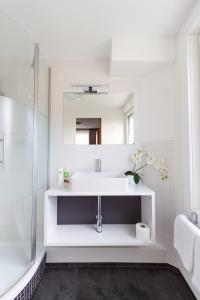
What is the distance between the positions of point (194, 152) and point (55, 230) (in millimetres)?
1475

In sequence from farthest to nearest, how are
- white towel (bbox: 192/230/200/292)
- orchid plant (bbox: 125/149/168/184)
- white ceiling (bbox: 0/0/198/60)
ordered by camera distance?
orchid plant (bbox: 125/149/168/184), white ceiling (bbox: 0/0/198/60), white towel (bbox: 192/230/200/292)

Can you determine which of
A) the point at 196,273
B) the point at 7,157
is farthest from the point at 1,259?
the point at 196,273

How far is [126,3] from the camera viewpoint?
1.38 metres

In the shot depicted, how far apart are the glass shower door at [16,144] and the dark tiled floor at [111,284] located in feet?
1.09

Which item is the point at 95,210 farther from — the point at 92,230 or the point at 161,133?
the point at 161,133

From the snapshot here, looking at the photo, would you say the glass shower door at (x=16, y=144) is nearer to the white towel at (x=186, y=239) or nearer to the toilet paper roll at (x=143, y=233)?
the toilet paper roll at (x=143, y=233)

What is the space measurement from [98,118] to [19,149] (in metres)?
0.92

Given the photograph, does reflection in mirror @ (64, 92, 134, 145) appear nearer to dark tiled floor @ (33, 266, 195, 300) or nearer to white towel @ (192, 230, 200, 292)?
white towel @ (192, 230, 200, 292)

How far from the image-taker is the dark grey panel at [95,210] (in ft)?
6.62

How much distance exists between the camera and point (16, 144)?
5.48 ft

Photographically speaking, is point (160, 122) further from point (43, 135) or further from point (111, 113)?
point (43, 135)

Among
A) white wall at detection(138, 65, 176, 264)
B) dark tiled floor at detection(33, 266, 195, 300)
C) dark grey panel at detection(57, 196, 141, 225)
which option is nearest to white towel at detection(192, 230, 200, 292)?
dark tiled floor at detection(33, 266, 195, 300)

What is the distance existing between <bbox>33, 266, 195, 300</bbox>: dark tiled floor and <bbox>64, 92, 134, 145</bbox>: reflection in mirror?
1.32 m

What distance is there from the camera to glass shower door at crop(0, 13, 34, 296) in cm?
165
